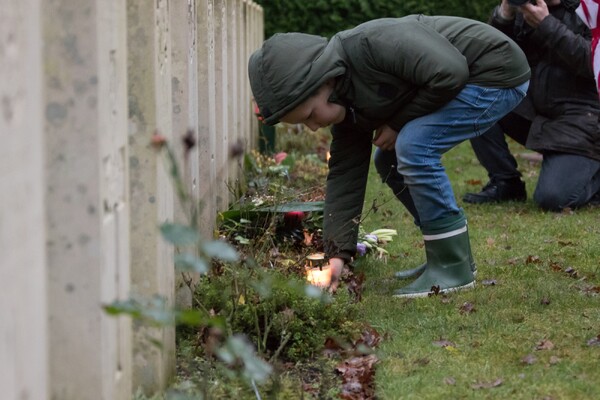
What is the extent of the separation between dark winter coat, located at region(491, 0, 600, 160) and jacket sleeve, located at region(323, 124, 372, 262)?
2.74 metres

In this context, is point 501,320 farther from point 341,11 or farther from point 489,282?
point 341,11

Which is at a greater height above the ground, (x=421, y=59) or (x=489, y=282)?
(x=421, y=59)

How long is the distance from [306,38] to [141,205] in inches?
57.6

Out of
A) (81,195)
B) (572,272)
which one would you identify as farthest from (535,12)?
(81,195)

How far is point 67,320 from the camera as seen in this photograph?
2.57 m

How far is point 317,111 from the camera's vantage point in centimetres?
443

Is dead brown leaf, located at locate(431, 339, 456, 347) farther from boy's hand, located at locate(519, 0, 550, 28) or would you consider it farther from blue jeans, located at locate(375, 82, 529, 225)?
boy's hand, located at locate(519, 0, 550, 28)

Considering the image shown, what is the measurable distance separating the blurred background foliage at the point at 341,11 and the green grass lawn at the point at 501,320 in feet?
23.7

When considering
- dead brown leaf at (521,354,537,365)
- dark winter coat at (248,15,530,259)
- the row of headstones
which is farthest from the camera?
dark winter coat at (248,15,530,259)

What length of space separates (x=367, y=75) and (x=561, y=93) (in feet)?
10.9

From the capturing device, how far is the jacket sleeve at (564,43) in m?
7.10

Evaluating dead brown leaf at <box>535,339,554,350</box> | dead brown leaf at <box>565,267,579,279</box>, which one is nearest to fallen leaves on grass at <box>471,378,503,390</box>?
dead brown leaf at <box>535,339,554,350</box>

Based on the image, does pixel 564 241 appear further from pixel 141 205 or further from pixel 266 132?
pixel 266 132

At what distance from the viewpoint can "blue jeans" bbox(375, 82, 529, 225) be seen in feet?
15.3
